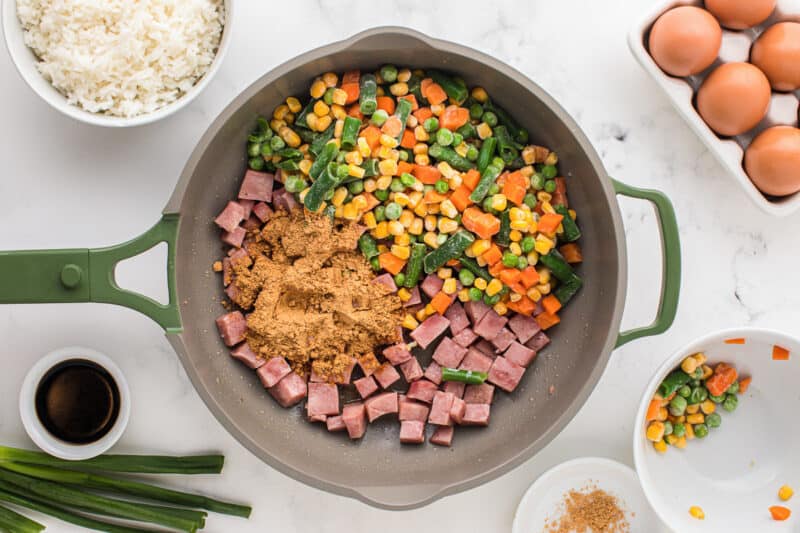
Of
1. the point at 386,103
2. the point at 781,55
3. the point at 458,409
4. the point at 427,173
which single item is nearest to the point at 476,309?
the point at 458,409

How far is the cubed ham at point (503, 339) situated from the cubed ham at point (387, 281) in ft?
1.01

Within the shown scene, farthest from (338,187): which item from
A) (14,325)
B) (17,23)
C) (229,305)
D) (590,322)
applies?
(14,325)

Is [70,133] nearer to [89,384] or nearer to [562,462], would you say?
[89,384]

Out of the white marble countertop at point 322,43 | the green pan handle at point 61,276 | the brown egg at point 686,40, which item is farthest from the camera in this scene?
the white marble countertop at point 322,43

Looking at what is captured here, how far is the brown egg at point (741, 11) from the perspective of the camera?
211cm

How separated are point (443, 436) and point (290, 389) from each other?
43 cm

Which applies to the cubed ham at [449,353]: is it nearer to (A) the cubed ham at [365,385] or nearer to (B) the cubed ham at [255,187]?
(A) the cubed ham at [365,385]

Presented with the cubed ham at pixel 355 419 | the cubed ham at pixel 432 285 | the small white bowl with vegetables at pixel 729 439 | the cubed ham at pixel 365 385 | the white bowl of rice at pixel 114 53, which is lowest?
the small white bowl with vegetables at pixel 729 439

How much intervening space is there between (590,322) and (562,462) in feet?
1.41

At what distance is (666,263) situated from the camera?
2033mm

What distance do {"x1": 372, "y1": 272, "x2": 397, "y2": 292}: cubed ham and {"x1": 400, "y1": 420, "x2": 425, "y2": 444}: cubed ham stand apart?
0.36 meters

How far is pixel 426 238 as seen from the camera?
2.19 meters

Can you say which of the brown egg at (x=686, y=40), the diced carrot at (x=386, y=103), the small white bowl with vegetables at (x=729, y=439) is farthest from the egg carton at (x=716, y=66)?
the diced carrot at (x=386, y=103)

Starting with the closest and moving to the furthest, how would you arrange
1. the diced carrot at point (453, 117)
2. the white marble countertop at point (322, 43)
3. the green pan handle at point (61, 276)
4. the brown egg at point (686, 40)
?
the green pan handle at point (61, 276) → the brown egg at point (686, 40) → the diced carrot at point (453, 117) → the white marble countertop at point (322, 43)
